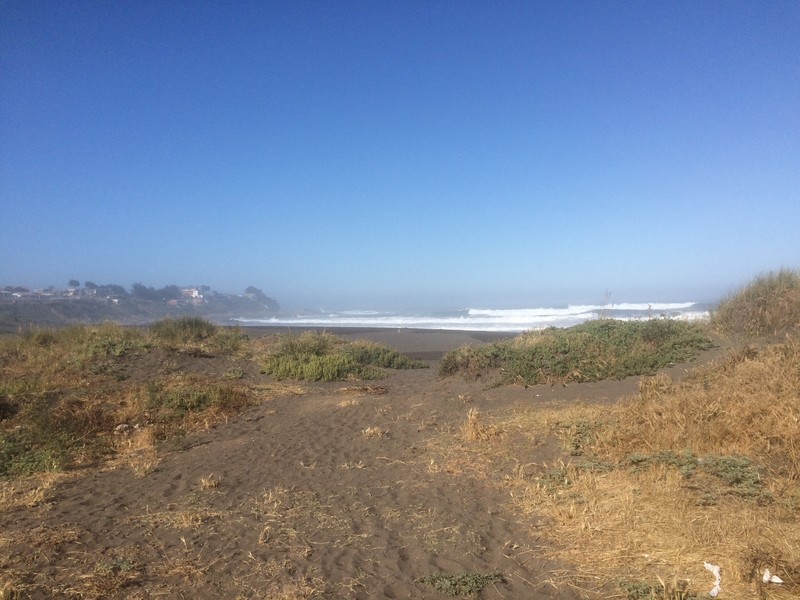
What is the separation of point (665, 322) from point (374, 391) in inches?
285

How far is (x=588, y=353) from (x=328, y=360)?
6.73m

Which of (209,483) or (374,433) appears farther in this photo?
(374,433)

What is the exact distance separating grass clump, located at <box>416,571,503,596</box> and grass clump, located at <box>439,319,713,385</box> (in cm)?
697

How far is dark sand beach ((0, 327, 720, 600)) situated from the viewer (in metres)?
3.83

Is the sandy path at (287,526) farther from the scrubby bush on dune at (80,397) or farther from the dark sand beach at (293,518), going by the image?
the scrubby bush on dune at (80,397)

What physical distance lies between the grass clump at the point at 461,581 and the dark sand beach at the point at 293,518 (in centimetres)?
4

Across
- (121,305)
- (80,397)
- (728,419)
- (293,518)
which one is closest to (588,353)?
(728,419)

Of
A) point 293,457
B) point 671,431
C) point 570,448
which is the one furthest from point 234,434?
point 671,431

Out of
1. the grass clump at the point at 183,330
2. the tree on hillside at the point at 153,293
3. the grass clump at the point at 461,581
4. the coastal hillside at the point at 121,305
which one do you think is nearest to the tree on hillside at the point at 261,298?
the coastal hillside at the point at 121,305

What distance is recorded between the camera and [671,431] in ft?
19.9

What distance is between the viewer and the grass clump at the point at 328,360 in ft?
45.8

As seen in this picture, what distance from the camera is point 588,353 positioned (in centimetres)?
1109

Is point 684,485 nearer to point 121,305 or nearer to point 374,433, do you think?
point 374,433

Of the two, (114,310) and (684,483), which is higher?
(114,310)
